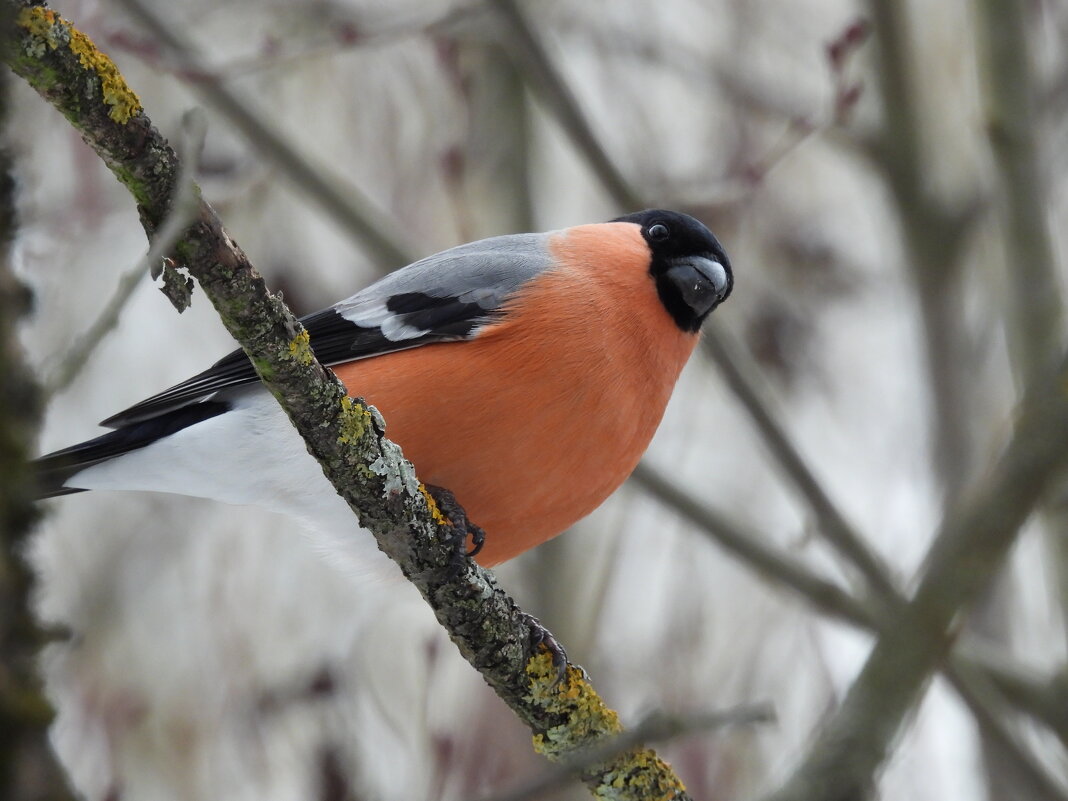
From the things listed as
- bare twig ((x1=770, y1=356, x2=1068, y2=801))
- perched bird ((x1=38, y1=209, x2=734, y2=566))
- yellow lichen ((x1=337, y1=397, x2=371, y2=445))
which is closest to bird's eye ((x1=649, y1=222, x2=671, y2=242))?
perched bird ((x1=38, y1=209, x2=734, y2=566))

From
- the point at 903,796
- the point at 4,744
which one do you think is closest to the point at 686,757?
the point at 903,796

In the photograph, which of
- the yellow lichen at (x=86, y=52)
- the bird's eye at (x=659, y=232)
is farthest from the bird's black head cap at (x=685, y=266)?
the yellow lichen at (x=86, y=52)

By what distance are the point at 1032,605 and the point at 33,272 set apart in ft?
20.5

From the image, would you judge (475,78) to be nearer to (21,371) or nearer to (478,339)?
(478,339)

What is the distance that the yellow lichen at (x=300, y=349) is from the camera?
2.65m

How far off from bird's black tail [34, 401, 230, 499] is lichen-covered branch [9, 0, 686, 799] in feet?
4.81

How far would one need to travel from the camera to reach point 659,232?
507 cm

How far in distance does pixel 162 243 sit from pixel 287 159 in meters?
3.43

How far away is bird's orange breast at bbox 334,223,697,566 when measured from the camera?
404 cm

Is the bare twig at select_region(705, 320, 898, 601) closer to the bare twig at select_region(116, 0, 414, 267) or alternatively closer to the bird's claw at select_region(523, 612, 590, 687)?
the bare twig at select_region(116, 0, 414, 267)

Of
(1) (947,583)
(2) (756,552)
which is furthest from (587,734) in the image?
(2) (756,552)

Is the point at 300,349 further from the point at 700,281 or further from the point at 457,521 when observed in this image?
the point at 700,281

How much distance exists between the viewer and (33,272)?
559 cm

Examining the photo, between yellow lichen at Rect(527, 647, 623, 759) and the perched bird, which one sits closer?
yellow lichen at Rect(527, 647, 623, 759)
